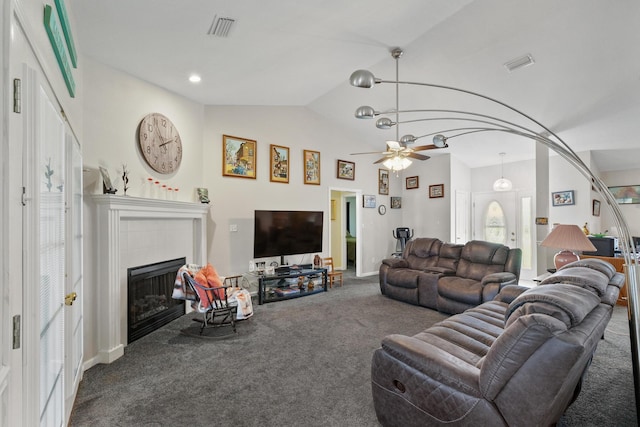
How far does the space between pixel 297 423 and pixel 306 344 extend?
1197 mm

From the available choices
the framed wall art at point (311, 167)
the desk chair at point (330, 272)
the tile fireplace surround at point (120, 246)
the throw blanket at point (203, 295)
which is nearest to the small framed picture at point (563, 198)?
the desk chair at point (330, 272)

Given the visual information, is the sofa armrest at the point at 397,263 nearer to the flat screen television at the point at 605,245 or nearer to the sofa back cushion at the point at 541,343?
the flat screen television at the point at 605,245

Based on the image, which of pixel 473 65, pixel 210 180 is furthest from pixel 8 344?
pixel 473 65

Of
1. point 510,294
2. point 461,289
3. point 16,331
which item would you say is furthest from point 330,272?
point 16,331

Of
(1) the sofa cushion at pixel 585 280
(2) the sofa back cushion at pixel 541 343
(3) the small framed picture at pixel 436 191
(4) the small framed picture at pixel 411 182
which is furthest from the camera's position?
(4) the small framed picture at pixel 411 182

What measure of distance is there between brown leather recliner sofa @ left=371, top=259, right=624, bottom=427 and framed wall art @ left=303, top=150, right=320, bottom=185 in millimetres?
4327

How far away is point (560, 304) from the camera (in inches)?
51.6

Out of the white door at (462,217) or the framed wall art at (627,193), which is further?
the white door at (462,217)

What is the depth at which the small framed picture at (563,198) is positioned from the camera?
5.33m

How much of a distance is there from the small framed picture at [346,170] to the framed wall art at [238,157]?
6.69 feet

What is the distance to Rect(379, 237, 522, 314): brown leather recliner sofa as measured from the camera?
12.6 ft

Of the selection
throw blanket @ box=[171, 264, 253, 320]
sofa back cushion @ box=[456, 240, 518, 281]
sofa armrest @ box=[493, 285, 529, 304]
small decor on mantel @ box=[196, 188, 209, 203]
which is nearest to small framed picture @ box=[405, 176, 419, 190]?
sofa back cushion @ box=[456, 240, 518, 281]

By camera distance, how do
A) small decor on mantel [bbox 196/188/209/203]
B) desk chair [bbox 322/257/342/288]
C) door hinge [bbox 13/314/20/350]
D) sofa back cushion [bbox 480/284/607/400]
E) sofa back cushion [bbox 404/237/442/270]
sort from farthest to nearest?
desk chair [bbox 322/257/342/288] < sofa back cushion [bbox 404/237/442/270] < small decor on mantel [bbox 196/188/209/203] < sofa back cushion [bbox 480/284/607/400] < door hinge [bbox 13/314/20/350]

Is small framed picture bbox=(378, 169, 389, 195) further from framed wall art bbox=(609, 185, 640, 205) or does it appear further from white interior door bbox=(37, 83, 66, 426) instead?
white interior door bbox=(37, 83, 66, 426)
